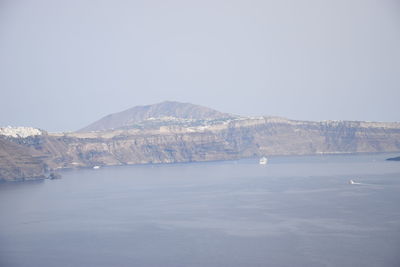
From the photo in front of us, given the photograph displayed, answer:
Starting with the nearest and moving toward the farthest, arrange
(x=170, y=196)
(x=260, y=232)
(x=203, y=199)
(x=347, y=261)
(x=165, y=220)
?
(x=347, y=261), (x=260, y=232), (x=165, y=220), (x=203, y=199), (x=170, y=196)

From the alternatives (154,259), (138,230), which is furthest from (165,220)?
(154,259)

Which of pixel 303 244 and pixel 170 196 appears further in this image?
pixel 170 196

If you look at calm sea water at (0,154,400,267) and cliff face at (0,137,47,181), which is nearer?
calm sea water at (0,154,400,267)

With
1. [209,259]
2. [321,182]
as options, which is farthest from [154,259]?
[321,182]

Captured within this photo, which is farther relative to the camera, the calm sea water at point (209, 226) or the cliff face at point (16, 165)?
the cliff face at point (16, 165)

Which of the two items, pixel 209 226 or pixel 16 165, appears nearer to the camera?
pixel 209 226

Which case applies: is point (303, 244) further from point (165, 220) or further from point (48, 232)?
point (48, 232)

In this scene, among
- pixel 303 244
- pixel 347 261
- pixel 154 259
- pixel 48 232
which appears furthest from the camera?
pixel 48 232

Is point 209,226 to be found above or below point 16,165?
above
